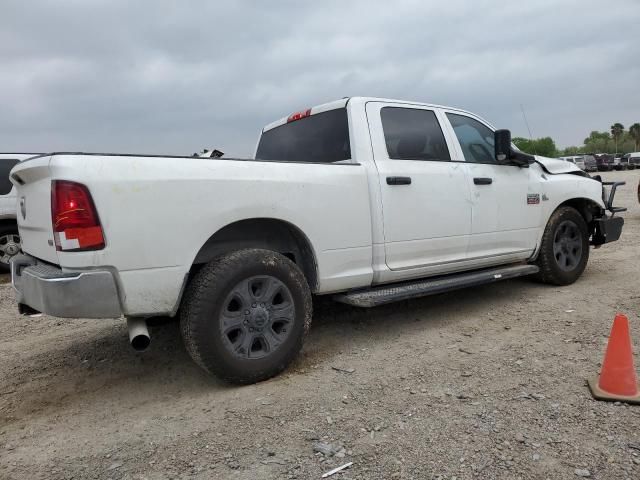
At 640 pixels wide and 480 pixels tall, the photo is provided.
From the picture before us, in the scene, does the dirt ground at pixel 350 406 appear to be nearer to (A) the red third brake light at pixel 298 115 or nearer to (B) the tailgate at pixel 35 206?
(B) the tailgate at pixel 35 206

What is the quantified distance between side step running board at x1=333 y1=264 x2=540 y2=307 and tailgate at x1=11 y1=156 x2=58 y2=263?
6.53 ft

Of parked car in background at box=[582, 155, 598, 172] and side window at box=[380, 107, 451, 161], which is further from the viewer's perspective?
parked car in background at box=[582, 155, 598, 172]

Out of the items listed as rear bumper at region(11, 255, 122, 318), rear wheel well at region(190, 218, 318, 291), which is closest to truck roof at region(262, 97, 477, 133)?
rear wheel well at region(190, 218, 318, 291)

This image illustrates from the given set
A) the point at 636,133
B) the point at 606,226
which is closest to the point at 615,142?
the point at 636,133

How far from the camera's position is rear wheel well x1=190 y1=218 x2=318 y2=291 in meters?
3.17

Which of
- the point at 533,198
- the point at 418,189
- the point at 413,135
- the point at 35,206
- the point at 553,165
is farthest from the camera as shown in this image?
the point at 553,165

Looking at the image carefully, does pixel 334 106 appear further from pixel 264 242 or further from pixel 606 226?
pixel 606 226

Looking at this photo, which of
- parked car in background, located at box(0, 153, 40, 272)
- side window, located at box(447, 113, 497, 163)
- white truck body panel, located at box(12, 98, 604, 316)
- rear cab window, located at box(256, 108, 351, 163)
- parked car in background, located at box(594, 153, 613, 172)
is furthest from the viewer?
parked car in background, located at box(594, 153, 613, 172)

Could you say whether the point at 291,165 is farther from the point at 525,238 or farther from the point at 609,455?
the point at 525,238

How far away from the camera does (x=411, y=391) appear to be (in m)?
2.96

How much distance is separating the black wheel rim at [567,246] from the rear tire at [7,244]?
7.98 meters

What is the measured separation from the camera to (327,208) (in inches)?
136

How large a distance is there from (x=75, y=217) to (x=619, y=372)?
3.08 meters

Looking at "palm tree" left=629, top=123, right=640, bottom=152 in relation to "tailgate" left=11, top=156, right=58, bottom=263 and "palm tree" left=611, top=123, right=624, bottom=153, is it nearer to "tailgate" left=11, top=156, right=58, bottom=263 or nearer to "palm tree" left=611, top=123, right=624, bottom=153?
"palm tree" left=611, top=123, right=624, bottom=153
